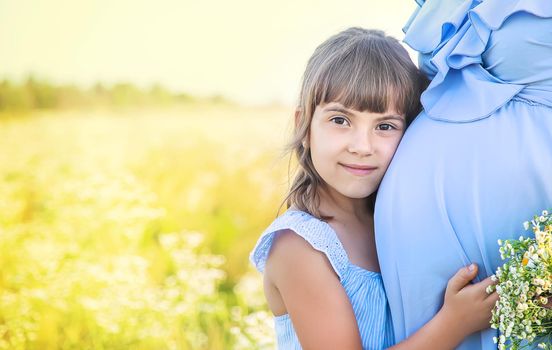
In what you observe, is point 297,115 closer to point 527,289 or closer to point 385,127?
point 385,127

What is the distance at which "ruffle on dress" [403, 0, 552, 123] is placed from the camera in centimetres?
188

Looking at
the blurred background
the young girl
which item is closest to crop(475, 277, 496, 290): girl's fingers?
the young girl

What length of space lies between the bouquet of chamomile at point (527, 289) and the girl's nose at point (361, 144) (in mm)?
536

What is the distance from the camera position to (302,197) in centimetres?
232

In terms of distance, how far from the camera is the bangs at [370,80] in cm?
213

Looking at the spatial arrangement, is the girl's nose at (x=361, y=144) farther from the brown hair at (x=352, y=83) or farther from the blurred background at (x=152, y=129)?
the blurred background at (x=152, y=129)

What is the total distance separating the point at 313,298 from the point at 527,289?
2.22 ft

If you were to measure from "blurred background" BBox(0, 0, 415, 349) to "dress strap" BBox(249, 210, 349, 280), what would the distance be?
2070 millimetres

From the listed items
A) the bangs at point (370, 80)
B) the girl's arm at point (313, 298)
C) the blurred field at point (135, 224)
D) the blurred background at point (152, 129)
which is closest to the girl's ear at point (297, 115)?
the bangs at point (370, 80)

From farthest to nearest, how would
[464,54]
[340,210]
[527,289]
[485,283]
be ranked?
1. [340,210]
2. [464,54]
3. [485,283]
4. [527,289]

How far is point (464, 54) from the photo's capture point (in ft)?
6.35

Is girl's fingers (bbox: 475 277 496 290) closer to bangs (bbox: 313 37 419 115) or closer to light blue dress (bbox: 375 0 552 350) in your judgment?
light blue dress (bbox: 375 0 552 350)

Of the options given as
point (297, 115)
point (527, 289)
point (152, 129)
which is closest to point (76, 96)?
point (152, 129)

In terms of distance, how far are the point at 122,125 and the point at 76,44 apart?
2.05 ft
